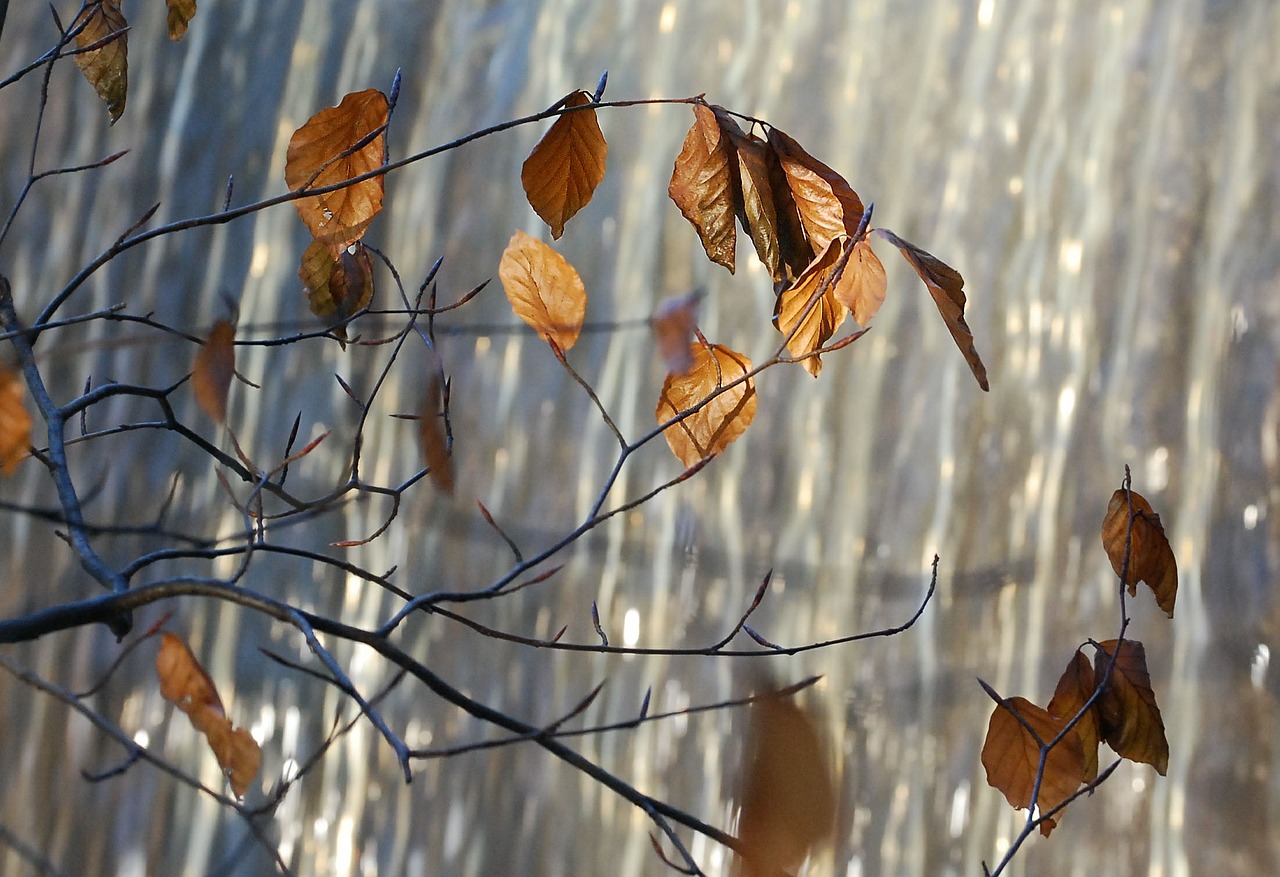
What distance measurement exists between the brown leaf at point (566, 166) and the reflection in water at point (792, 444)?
2.77 feet

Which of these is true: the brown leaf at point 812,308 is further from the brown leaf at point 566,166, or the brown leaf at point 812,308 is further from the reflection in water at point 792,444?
the reflection in water at point 792,444

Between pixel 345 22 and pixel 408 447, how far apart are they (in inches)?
25.2

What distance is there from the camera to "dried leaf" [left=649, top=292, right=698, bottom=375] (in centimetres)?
49

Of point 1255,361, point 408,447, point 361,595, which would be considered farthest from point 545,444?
point 1255,361

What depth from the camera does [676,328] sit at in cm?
50

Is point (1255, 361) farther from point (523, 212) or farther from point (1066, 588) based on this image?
point (523, 212)

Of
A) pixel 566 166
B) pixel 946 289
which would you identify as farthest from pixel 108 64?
pixel 946 289

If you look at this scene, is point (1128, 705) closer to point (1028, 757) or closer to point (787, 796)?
point (1028, 757)

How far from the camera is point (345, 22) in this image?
1726 millimetres

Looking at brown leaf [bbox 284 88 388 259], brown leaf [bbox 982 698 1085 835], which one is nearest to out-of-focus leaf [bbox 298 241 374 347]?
brown leaf [bbox 284 88 388 259]

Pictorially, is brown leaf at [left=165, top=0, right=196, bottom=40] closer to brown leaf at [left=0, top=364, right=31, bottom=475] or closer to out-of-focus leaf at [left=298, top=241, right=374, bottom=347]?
out-of-focus leaf at [left=298, top=241, right=374, bottom=347]

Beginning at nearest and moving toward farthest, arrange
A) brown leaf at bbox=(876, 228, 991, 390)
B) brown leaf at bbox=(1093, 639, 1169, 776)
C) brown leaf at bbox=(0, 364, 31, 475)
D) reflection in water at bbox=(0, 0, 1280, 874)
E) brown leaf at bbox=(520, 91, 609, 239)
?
brown leaf at bbox=(0, 364, 31, 475) → brown leaf at bbox=(876, 228, 991, 390) → brown leaf at bbox=(520, 91, 609, 239) → brown leaf at bbox=(1093, 639, 1169, 776) → reflection in water at bbox=(0, 0, 1280, 874)

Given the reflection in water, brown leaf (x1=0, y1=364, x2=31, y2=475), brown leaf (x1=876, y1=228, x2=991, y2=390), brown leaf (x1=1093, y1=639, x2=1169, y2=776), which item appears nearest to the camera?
brown leaf (x1=0, y1=364, x2=31, y2=475)

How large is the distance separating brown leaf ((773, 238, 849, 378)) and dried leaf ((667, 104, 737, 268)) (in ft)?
0.12
